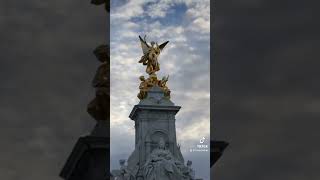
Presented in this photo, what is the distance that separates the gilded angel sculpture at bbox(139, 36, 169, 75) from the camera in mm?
31656

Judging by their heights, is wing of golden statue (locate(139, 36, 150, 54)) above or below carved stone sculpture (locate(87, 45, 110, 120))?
Answer: above

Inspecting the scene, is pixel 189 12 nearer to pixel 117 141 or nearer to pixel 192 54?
pixel 192 54

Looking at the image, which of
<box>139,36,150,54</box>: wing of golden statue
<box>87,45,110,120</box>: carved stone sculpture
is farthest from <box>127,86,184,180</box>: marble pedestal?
<box>139,36,150,54</box>: wing of golden statue

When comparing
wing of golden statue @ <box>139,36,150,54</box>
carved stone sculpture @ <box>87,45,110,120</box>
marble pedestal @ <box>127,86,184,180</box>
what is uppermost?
wing of golden statue @ <box>139,36,150,54</box>

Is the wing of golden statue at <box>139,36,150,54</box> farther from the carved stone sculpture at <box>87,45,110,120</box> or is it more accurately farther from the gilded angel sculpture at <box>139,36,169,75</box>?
the carved stone sculpture at <box>87,45,110,120</box>

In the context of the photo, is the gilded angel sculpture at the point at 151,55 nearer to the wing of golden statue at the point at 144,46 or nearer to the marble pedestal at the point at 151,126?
the wing of golden statue at the point at 144,46

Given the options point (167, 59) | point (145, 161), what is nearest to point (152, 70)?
point (167, 59)

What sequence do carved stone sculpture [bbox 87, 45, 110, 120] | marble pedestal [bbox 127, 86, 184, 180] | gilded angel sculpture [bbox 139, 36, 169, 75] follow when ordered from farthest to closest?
carved stone sculpture [bbox 87, 45, 110, 120] → gilded angel sculpture [bbox 139, 36, 169, 75] → marble pedestal [bbox 127, 86, 184, 180]

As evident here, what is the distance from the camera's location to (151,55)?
104 feet

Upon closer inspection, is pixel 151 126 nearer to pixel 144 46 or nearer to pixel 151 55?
pixel 151 55

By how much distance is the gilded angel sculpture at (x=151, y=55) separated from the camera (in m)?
31.7

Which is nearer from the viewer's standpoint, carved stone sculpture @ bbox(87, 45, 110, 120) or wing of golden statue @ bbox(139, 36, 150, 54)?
wing of golden statue @ bbox(139, 36, 150, 54)

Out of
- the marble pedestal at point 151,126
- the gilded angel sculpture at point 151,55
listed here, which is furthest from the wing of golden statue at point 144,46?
the marble pedestal at point 151,126

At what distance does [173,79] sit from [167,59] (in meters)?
0.61
